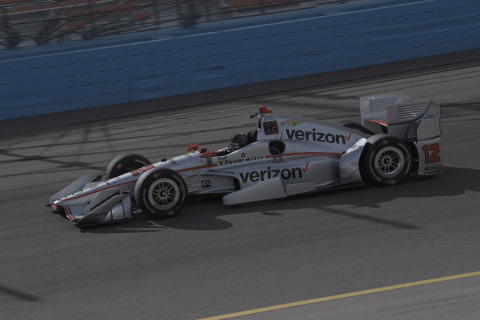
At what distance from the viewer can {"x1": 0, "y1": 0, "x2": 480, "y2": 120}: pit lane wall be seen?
1717cm

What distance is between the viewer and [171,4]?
18.8m

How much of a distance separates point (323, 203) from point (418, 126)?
165cm

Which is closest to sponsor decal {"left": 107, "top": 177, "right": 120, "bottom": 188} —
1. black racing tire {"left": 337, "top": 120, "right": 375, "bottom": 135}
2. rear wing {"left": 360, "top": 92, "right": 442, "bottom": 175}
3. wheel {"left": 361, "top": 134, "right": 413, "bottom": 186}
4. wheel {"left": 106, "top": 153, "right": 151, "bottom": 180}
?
wheel {"left": 106, "top": 153, "right": 151, "bottom": 180}

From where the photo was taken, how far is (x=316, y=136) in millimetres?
8391

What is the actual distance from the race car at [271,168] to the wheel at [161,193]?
0.01 metres

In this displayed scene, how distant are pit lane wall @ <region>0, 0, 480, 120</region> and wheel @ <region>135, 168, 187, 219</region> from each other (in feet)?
34.2

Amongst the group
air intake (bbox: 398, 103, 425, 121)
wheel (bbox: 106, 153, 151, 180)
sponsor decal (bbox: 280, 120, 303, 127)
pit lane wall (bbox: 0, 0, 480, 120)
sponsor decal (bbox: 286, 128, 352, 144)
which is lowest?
wheel (bbox: 106, 153, 151, 180)

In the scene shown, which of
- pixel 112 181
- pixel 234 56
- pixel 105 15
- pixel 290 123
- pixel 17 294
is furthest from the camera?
pixel 234 56

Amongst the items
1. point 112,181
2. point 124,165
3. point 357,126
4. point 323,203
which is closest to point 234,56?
point 357,126

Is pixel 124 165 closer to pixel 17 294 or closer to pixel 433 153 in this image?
pixel 17 294

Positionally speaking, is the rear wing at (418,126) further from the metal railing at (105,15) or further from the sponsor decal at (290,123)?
the metal railing at (105,15)

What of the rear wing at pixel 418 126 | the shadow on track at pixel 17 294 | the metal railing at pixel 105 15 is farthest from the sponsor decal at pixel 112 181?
the metal railing at pixel 105 15

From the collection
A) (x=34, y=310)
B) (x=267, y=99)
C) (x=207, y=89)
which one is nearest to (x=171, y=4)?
(x=207, y=89)

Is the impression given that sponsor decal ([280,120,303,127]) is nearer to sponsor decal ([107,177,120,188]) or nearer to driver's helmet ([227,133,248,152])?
driver's helmet ([227,133,248,152])
